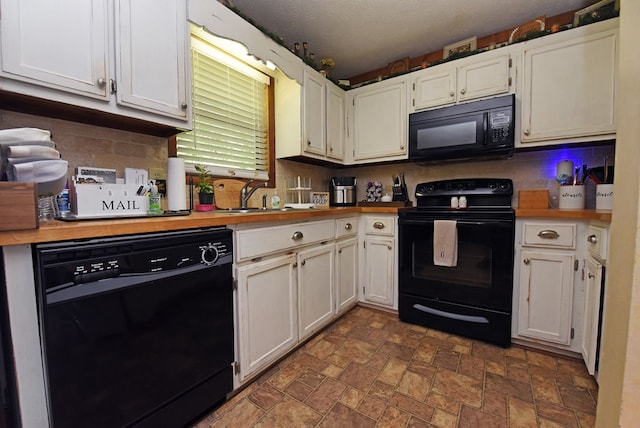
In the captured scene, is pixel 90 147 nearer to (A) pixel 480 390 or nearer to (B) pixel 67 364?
(B) pixel 67 364

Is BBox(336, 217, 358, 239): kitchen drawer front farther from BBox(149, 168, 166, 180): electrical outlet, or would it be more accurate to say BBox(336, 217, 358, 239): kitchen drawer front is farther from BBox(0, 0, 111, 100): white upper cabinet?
BBox(0, 0, 111, 100): white upper cabinet

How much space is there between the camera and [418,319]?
6.95 feet

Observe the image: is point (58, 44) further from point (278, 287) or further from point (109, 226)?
point (278, 287)

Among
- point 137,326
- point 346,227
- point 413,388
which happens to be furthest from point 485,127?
point 137,326

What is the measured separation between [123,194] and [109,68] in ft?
1.84

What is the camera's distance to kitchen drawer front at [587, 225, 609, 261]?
1.34 m

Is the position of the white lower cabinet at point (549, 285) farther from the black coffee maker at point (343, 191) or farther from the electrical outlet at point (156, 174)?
the electrical outlet at point (156, 174)

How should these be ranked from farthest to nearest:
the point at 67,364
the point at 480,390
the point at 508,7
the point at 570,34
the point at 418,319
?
1. the point at 418,319
2. the point at 508,7
3. the point at 570,34
4. the point at 480,390
5. the point at 67,364

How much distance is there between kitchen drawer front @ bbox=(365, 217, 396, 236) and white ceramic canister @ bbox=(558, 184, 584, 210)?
1171 millimetres

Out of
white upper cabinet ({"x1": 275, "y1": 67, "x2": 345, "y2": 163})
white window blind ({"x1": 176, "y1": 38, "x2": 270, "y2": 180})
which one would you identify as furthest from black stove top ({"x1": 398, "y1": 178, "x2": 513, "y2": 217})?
white window blind ({"x1": 176, "y1": 38, "x2": 270, "y2": 180})

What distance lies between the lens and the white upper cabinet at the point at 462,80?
6.63 ft

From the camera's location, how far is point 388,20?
6.86 ft

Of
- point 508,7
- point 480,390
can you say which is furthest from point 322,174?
point 480,390

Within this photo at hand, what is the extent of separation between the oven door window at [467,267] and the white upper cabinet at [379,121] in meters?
0.82
